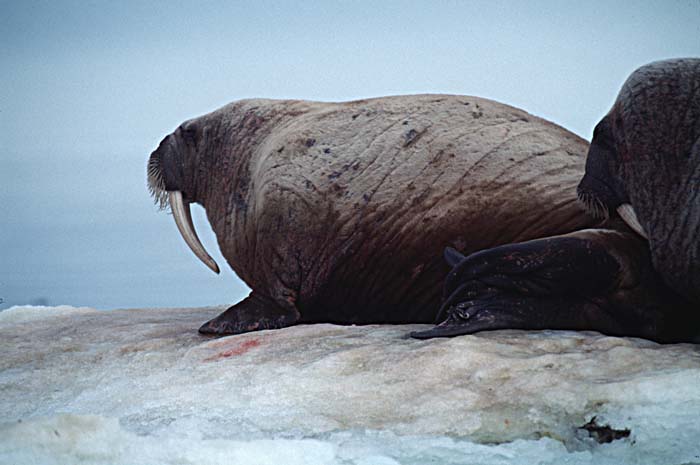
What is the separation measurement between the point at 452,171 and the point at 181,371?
65.8 inches

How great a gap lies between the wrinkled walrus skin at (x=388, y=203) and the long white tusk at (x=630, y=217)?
43cm

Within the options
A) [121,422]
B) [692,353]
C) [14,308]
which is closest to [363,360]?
[121,422]

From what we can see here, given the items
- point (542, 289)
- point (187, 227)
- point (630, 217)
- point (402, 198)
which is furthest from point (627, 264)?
point (187, 227)

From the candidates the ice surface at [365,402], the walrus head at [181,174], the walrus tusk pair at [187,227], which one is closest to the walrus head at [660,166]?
the ice surface at [365,402]

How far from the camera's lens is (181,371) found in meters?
2.86

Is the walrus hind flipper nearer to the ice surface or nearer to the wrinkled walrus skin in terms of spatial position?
the ice surface

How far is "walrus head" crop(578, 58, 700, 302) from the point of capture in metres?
2.87

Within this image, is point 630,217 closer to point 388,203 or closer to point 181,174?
point 388,203

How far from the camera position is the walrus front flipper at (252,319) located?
412cm

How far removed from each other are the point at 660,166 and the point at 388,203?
4.43 feet

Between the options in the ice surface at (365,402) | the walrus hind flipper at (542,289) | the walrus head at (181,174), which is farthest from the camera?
the walrus head at (181,174)

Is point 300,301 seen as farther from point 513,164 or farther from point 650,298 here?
point 650,298

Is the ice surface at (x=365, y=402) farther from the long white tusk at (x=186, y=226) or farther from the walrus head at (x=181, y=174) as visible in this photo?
the walrus head at (x=181, y=174)

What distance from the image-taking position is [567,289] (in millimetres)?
3066
